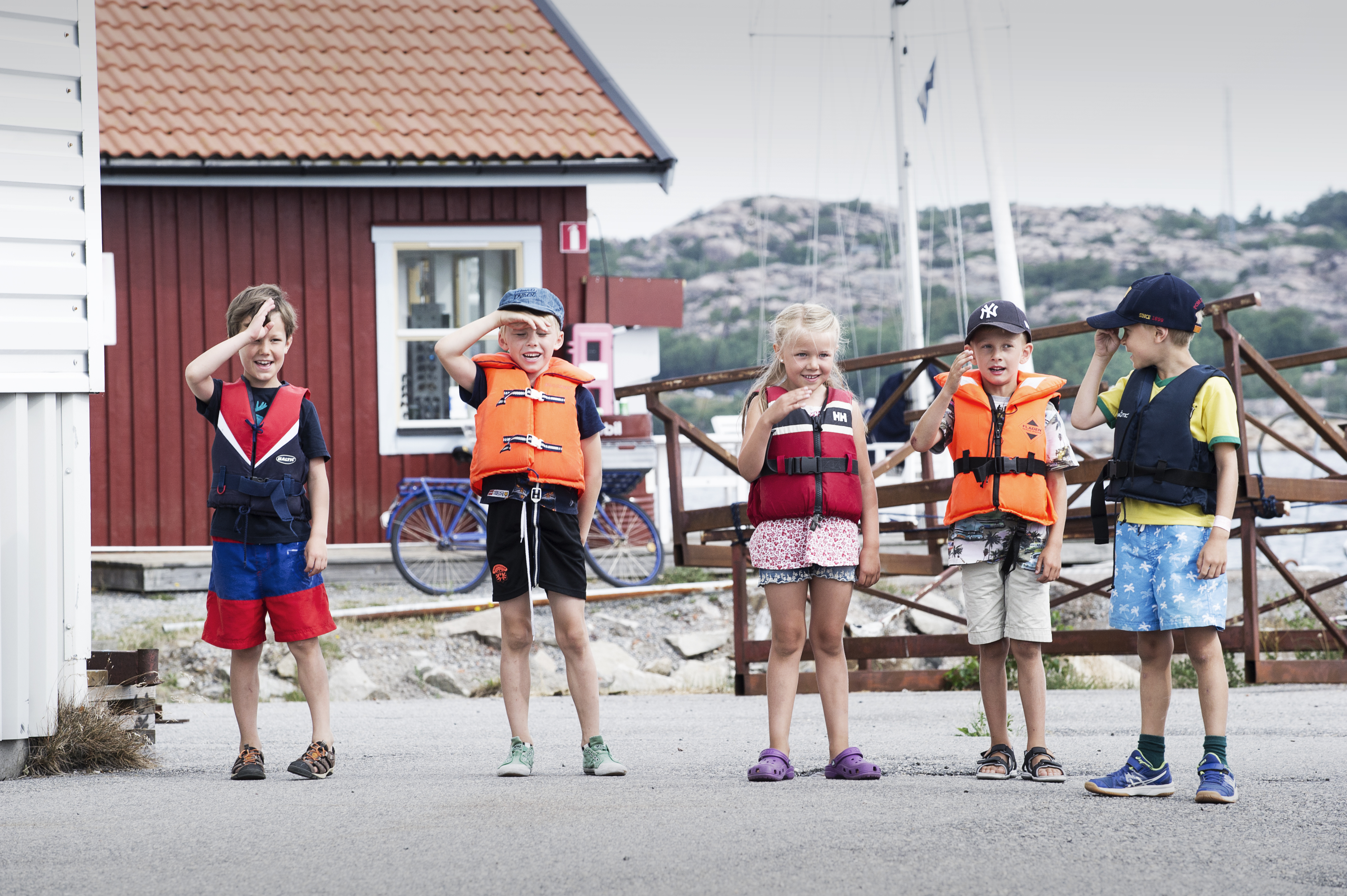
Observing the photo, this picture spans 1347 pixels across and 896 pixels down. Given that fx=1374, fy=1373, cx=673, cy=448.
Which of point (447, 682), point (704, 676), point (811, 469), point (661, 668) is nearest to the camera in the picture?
point (811, 469)

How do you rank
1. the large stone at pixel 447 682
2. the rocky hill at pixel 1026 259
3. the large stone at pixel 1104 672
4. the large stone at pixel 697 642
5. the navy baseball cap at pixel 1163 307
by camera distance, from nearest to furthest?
the navy baseball cap at pixel 1163 307
the large stone at pixel 1104 672
the large stone at pixel 447 682
the large stone at pixel 697 642
the rocky hill at pixel 1026 259

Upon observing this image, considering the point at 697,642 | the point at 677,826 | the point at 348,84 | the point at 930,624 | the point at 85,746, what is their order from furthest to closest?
the point at 348,84 → the point at 930,624 → the point at 697,642 → the point at 85,746 → the point at 677,826

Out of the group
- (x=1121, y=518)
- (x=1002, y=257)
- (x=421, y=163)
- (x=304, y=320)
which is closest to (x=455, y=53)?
(x=421, y=163)

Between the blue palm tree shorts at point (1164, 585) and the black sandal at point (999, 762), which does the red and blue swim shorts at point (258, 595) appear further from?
the blue palm tree shorts at point (1164, 585)

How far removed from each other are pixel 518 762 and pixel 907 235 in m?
15.2

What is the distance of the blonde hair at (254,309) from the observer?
4742 millimetres

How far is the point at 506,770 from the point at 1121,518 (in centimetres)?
217

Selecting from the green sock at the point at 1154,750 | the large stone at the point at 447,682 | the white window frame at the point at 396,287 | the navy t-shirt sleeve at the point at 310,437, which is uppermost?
the white window frame at the point at 396,287

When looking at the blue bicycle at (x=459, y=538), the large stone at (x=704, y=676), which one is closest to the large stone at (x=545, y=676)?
the large stone at (x=704, y=676)

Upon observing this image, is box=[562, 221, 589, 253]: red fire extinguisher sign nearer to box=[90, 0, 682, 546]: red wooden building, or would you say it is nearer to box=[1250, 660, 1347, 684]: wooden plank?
box=[90, 0, 682, 546]: red wooden building

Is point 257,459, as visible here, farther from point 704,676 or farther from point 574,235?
point 574,235

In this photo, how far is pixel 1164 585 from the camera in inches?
159

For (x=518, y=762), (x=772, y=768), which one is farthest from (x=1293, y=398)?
(x=518, y=762)

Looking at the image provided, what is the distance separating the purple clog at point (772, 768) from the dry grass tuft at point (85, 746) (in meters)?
2.24
